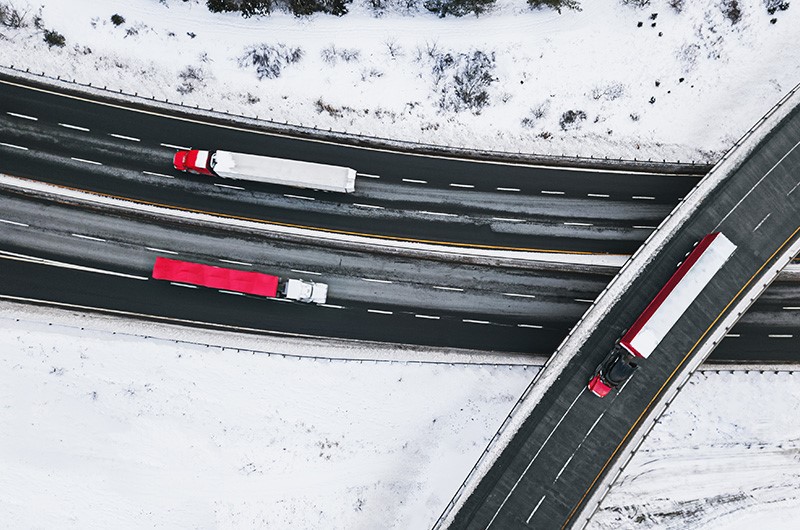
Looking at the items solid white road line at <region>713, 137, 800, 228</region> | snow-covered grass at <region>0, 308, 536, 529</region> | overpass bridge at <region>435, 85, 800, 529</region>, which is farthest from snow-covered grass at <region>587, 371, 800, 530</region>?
solid white road line at <region>713, 137, 800, 228</region>

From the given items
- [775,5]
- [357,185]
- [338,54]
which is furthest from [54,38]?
[775,5]

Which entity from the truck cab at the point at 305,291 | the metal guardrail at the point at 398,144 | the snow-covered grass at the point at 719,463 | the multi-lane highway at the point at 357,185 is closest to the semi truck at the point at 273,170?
the multi-lane highway at the point at 357,185

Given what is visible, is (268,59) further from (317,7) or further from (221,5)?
(317,7)

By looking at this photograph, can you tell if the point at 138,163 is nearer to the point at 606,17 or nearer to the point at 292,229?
the point at 292,229

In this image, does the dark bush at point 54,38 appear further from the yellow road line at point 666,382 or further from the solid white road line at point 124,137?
the yellow road line at point 666,382

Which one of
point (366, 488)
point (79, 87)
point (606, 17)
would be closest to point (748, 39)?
point (606, 17)

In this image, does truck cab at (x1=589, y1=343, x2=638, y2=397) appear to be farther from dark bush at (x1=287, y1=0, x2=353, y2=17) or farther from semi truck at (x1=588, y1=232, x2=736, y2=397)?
dark bush at (x1=287, y1=0, x2=353, y2=17)
